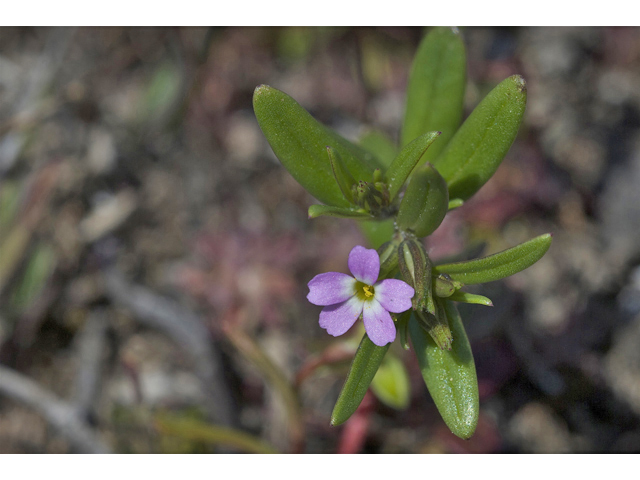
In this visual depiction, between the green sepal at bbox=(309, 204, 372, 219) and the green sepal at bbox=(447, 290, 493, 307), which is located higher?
the green sepal at bbox=(309, 204, 372, 219)

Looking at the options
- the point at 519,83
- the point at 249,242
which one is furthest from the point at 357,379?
the point at 249,242

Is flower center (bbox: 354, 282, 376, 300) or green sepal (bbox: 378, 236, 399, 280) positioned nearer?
flower center (bbox: 354, 282, 376, 300)

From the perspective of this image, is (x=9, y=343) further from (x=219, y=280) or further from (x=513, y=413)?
(x=513, y=413)

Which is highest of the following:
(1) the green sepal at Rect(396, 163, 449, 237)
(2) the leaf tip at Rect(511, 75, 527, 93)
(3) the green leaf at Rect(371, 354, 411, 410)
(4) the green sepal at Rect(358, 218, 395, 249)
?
(2) the leaf tip at Rect(511, 75, 527, 93)

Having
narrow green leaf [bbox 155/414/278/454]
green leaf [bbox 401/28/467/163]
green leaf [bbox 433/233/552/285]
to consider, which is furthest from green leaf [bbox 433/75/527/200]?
narrow green leaf [bbox 155/414/278/454]

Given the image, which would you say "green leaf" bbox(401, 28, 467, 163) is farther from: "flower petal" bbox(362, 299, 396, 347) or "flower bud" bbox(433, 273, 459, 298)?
"flower petal" bbox(362, 299, 396, 347)

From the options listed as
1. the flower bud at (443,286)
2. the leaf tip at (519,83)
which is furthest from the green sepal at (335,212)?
the leaf tip at (519,83)

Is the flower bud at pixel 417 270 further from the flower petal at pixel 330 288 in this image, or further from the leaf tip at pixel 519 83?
the leaf tip at pixel 519 83

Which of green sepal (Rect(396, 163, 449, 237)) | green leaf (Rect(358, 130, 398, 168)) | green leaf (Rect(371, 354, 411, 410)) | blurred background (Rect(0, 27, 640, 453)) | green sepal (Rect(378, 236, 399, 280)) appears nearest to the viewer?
green sepal (Rect(396, 163, 449, 237))
